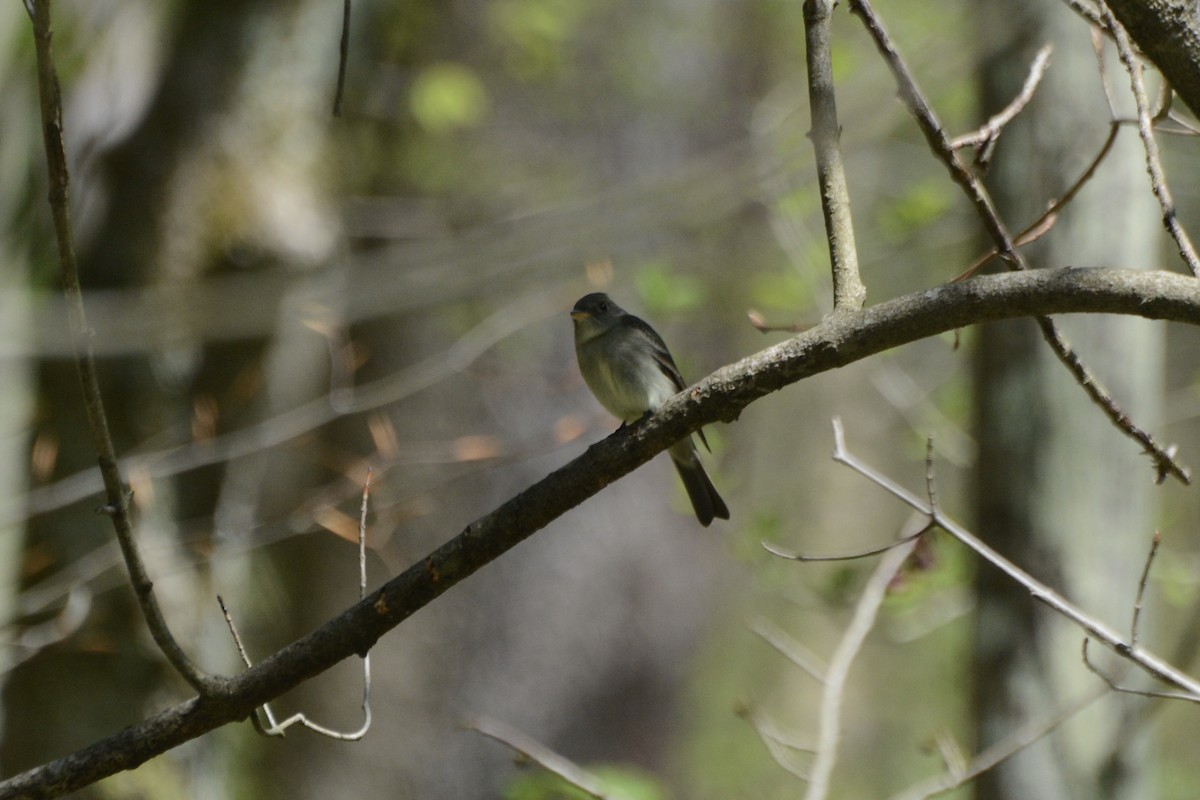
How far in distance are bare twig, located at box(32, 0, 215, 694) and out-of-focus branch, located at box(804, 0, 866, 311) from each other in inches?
48.4

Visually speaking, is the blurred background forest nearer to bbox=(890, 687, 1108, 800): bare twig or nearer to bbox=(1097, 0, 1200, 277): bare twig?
bbox=(890, 687, 1108, 800): bare twig

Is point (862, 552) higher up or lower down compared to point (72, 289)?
lower down

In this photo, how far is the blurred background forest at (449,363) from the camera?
3.60m

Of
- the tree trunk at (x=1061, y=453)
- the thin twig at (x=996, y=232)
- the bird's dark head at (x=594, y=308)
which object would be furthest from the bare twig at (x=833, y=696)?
the bird's dark head at (x=594, y=308)

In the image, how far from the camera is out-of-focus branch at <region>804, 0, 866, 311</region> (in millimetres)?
1922

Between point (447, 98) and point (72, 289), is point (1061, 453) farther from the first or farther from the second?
point (447, 98)

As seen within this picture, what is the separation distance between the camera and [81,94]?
201 inches

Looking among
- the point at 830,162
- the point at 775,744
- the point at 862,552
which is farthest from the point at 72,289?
the point at 775,744

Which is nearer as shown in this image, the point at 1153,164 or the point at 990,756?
the point at 1153,164

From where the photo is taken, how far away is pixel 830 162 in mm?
2066

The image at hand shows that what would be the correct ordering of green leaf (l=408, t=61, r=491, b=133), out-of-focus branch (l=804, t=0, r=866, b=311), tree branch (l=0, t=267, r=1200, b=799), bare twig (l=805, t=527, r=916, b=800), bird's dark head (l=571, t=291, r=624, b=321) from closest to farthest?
tree branch (l=0, t=267, r=1200, b=799) < out-of-focus branch (l=804, t=0, r=866, b=311) < bare twig (l=805, t=527, r=916, b=800) < bird's dark head (l=571, t=291, r=624, b=321) < green leaf (l=408, t=61, r=491, b=133)

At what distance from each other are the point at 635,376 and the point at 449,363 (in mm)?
1433

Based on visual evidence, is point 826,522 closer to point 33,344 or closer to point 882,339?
point 33,344

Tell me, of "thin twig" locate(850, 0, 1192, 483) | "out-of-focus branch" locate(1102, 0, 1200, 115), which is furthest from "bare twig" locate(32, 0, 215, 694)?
"out-of-focus branch" locate(1102, 0, 1200, 115)
